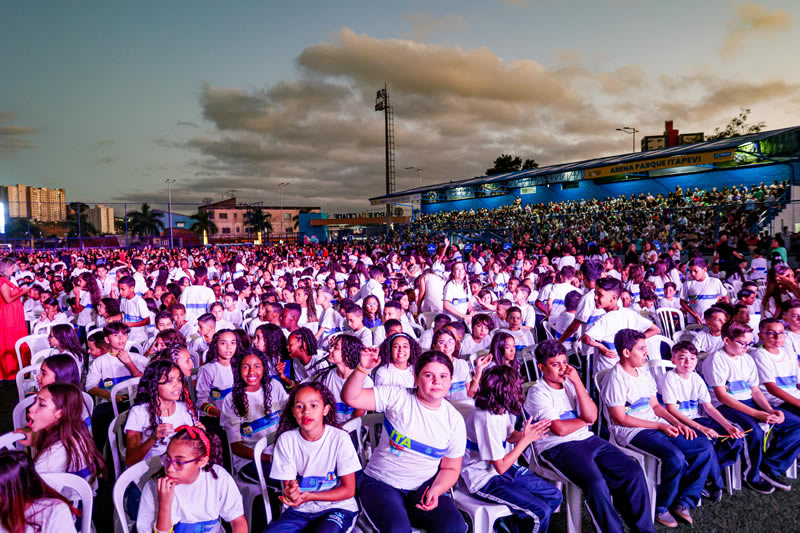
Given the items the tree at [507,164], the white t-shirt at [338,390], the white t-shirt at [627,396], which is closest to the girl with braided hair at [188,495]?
the white t-shirt at [338,390]

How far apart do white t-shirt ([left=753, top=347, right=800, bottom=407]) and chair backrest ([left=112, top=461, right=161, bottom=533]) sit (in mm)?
4673

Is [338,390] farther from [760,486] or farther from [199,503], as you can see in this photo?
[760,486]

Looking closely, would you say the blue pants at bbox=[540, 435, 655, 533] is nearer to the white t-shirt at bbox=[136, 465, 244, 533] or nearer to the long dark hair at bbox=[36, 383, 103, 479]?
the white t-shirt at bbox=[136, 465, 244, 533]

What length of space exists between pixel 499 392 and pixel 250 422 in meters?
1.81

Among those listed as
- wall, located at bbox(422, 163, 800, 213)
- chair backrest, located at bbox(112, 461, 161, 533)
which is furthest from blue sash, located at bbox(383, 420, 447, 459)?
wall, located at bbox(422, 163, 800, 213)

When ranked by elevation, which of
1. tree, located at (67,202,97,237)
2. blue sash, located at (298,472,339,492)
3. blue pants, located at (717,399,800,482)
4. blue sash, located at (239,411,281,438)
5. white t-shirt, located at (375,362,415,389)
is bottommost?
blue pants, located at (717,399,800,482)

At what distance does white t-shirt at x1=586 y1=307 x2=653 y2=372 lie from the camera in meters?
4.61

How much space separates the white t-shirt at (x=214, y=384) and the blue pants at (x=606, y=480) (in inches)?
102

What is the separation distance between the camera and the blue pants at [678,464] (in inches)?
131

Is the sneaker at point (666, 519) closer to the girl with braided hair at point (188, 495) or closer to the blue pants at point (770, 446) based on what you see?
the blue pants at point (770, 446)

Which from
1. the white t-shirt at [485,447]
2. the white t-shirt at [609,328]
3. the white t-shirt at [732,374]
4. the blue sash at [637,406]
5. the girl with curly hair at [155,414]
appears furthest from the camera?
the white t-shirt at [609,328]

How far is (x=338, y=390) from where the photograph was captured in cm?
384

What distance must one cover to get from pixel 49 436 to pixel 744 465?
194 inches

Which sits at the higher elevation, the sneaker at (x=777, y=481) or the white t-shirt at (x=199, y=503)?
the white t-shirt at (x=199, y=503)
